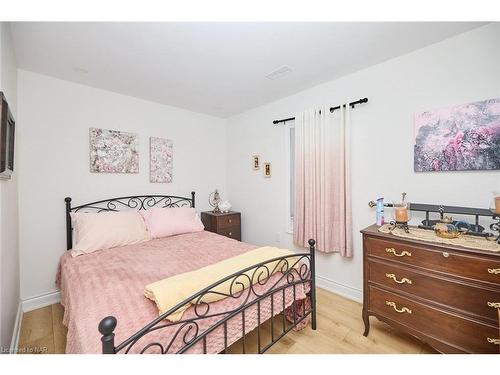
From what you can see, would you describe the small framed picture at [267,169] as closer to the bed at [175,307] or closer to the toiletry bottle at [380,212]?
the bed at [175,307]

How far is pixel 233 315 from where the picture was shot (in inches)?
51.1

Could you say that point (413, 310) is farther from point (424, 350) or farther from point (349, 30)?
point (349, 30)

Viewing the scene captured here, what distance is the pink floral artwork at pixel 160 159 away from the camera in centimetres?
316

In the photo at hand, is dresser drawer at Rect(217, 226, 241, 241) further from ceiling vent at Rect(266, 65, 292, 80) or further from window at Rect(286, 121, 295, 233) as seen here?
ceiling vent at Rect(266, 65, 292, 80)

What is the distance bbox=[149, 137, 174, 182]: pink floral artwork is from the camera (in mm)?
3162

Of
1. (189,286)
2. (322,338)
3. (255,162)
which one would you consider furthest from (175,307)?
(255,162)

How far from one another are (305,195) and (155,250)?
1844 millimetres

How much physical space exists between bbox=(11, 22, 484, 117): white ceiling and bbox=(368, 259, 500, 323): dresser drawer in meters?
1.87

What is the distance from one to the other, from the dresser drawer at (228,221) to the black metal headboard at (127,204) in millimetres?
529

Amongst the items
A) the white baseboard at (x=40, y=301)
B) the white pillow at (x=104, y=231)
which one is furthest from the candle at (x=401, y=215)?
the white baseboard at (x=40, y=301)

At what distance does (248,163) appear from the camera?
3693 mm

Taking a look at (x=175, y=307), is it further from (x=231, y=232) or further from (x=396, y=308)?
(x=231, y=232)

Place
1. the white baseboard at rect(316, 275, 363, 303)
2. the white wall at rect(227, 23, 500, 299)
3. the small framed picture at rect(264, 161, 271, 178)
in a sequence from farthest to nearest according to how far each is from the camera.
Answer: the small framed picture at rect(264, 161, 271, 178)
the white baseboard at rect(316, 275, 363, 303)
the white wall at rect(227, 23, 500, 299)

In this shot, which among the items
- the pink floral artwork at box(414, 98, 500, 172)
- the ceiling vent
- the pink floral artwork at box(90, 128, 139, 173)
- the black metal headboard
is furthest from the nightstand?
the pink floral artwork at box(414, 98, 500, 172)
